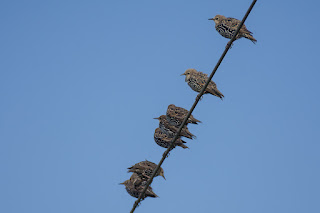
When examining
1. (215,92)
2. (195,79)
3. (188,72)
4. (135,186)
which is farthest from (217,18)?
(135,186)

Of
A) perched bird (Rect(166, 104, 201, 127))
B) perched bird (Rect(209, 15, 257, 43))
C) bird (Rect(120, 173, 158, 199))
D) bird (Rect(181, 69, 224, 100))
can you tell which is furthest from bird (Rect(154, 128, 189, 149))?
perched bird (Rect(209, 15, 257, 43))

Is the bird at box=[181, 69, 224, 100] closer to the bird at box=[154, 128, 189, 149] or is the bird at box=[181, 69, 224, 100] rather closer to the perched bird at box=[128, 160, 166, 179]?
the bird at box=[154, 128, 189, 149]

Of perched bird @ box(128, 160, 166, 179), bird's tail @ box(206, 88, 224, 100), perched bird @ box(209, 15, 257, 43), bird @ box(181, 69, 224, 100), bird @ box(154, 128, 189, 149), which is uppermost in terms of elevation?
perched bird @ box(209, 15, 257, 43)

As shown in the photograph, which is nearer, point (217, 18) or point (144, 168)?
point (144, 168)

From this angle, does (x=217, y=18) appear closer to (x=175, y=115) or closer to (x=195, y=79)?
(x=195, y=79)

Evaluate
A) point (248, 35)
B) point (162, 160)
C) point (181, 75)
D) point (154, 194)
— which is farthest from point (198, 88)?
point (162, 160)

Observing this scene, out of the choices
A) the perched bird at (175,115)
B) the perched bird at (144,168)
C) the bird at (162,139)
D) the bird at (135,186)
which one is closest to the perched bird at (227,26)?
the perched bird at (175,115)

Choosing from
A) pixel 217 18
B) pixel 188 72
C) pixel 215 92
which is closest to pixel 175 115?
pixel 215 92

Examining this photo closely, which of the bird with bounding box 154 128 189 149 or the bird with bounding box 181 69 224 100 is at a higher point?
the bird with bounding box 181 69 224 100

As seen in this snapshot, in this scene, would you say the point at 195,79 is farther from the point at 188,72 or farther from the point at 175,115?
the point at 175,115

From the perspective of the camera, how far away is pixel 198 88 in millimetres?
14812

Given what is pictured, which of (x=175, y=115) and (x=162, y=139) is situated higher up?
(x=175, y=115)

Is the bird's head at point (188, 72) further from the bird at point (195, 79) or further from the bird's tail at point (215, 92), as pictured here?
the bird's tail at point (215, 92)

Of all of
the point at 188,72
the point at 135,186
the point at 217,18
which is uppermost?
the point at 217,18
